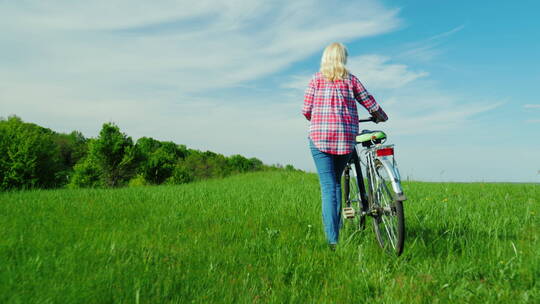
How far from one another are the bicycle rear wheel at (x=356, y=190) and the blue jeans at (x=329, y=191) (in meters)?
0.43

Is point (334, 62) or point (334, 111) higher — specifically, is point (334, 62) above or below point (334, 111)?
above

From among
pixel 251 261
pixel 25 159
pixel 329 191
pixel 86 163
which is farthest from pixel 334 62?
pixel 86 163

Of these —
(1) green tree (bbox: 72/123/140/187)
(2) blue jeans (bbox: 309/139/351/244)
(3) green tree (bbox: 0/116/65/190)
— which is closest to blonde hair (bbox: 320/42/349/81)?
(2) blue jeans (bbox: 309/139/351/244)

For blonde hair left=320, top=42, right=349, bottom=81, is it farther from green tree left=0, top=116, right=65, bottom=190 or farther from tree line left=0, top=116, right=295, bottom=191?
green tree left=0, top=116, right=65, bottom=190

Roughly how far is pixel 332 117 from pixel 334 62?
662 millimetres

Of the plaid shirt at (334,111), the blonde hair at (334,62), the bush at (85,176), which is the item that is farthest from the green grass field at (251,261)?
the bush at (85,176)

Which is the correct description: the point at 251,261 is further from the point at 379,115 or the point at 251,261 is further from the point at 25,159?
the point at 25,159

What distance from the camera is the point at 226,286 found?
3.20 m

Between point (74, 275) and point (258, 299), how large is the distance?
4.97 feet

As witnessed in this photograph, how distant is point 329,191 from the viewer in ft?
14.8

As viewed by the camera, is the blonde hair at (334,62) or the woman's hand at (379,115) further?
the woman's hand at (379,115)

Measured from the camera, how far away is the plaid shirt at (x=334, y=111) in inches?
171

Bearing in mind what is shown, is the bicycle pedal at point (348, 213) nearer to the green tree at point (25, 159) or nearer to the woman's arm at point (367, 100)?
the woman's arm at point (367, 100)

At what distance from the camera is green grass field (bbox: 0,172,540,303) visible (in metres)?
3.01
